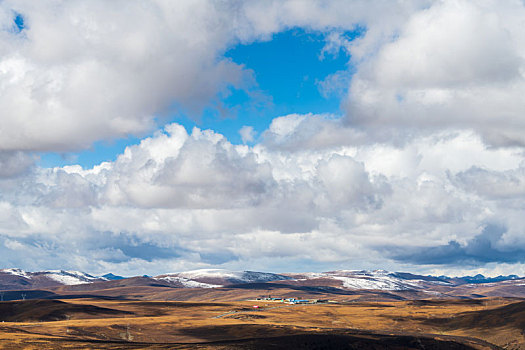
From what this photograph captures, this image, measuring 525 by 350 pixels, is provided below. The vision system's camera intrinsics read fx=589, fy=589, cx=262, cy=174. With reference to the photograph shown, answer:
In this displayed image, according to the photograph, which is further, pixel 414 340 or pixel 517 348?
pixel 517 348

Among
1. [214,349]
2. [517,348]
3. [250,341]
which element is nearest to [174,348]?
[214,349]

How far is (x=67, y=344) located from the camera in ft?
514

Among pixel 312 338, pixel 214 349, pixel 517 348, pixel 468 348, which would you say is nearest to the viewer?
pixel 214 349

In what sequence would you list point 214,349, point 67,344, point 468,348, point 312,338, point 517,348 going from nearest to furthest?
point 214,349, point 67,344, point 312,338, point 468,348, point 517,348

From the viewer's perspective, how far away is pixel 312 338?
168 m

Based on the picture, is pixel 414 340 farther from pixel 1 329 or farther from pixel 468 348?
pixel 1 329

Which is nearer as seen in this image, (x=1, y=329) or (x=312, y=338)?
(x=312, y=338)

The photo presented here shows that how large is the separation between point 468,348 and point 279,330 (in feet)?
196

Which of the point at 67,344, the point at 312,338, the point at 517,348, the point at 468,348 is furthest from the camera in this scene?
the point at 517,348

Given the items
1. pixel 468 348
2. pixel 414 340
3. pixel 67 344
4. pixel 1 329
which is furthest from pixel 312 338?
pixel 1 329

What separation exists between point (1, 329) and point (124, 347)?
194 feet

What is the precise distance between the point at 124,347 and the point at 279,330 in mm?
62715

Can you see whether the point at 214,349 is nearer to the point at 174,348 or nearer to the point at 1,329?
the point at 174,348

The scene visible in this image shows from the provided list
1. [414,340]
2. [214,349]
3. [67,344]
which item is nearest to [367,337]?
[414,340]
